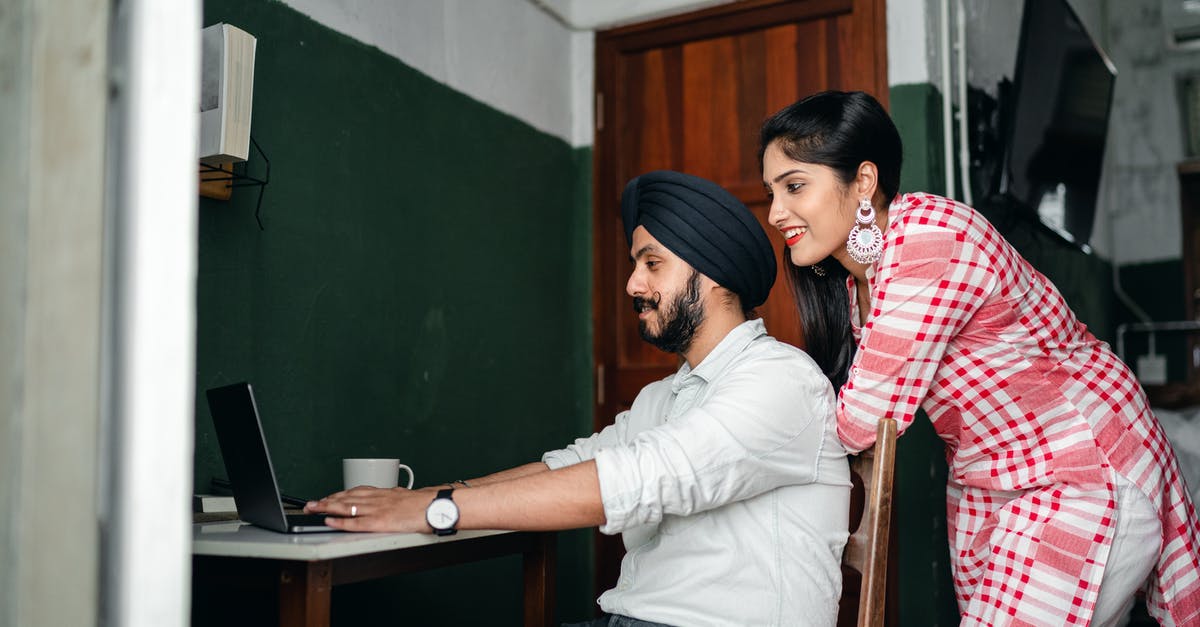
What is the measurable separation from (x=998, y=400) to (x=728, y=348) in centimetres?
45

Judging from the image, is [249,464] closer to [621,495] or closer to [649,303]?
[621,495]

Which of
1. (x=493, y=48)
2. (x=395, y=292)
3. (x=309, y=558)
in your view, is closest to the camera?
(x=309, y=558)

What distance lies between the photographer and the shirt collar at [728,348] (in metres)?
1.74

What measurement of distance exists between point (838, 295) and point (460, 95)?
1.49 meters

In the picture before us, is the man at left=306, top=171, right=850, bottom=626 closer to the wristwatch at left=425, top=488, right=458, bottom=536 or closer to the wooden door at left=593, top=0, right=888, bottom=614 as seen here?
the wristwatch at left=425, top=488, right=458, bottom=536

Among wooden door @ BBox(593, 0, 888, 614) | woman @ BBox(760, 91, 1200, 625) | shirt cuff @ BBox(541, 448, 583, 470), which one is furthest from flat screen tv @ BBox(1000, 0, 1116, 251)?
shirt cuff @ BBox(541, 448, 583, 470)

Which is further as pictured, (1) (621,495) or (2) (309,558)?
(1) (621,495)

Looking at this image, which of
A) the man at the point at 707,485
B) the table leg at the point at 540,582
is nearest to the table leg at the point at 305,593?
the man at the point at 707,485

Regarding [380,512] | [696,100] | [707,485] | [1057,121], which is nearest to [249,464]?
[380,512]

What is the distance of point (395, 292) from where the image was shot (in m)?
2.62

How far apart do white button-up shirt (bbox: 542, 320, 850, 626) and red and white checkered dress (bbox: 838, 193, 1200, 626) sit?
91mm

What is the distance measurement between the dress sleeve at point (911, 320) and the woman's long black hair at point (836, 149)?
232 mm

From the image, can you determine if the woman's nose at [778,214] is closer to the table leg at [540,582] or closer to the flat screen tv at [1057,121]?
the table leg at [540,582]

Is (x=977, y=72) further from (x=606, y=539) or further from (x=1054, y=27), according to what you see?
(x=606, y=539)
